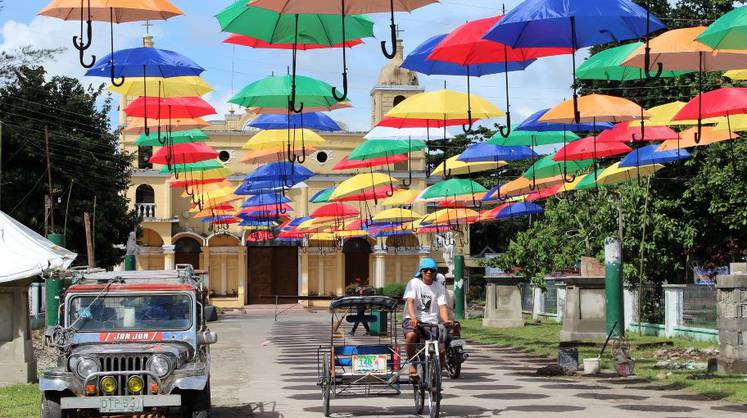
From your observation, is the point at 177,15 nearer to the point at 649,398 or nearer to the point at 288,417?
the point at 288,417

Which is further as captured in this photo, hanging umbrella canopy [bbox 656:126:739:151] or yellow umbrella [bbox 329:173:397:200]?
yellow umbrella [bbox 329:173:397:200]

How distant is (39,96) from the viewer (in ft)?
146

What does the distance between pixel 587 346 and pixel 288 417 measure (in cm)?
1340

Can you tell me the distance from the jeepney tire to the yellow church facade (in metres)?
50.8

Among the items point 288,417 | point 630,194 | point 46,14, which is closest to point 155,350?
point 288,417

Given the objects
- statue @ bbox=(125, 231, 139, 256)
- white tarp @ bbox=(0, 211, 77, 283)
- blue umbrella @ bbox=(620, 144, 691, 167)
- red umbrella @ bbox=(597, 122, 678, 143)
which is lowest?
white tarp @ bbox=(0, 211, 77, 283)

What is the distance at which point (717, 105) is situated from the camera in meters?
17.8

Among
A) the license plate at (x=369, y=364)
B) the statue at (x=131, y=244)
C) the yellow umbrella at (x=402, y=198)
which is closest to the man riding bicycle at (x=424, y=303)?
the license plate at (x=369, y=364)

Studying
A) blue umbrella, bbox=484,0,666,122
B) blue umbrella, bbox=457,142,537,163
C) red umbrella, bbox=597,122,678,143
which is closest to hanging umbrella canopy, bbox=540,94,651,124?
red umbrella, bbox=597,122,678,143

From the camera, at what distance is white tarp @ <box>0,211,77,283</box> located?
719 inches

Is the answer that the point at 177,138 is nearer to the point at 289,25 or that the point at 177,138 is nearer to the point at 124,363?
the point at 289,25

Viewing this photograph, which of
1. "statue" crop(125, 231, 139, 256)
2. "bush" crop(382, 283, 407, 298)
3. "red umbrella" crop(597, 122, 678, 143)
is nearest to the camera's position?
"red umbrella" crop(597, 122, 678, 143)

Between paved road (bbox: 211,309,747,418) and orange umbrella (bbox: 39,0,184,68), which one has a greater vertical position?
orange umbrella (bbox: 39,0,184,68)

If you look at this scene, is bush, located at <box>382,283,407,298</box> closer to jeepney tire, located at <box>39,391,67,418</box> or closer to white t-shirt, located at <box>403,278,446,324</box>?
white t-shirt, located at <box>403,278,446,324</box>
